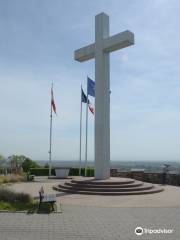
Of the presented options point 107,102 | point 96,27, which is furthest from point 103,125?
point 96,27

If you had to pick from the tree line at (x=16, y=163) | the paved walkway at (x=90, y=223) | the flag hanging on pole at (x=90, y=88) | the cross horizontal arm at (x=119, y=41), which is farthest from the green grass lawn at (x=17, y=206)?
the tree line at (x=16, y=163)

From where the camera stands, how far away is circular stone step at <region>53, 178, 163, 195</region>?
16.2 m

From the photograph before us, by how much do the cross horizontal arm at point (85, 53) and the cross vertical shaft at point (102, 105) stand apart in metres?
0.47

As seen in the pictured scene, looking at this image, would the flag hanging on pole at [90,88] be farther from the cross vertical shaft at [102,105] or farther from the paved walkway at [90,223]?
the paved walkway at [90,223]

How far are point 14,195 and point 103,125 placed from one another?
7467 mm

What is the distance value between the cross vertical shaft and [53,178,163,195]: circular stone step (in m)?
1.63

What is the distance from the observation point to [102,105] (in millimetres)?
19328

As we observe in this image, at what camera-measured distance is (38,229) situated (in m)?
8.50

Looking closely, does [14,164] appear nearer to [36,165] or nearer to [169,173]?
[36,165]

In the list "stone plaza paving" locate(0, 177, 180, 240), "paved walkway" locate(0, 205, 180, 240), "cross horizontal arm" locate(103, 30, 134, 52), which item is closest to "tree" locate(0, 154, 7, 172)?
"cross horizontal arm" locate(103, 30, 134, 52)

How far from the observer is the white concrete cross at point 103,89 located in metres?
19.1

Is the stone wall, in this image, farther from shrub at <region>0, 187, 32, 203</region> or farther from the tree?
shrub at <region>0, 187, 32, 203</region>

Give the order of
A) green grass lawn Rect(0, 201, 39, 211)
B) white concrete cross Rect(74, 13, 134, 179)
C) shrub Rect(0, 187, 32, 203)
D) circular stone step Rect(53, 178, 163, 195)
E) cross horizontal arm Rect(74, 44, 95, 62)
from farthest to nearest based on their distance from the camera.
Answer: cross horizontal arm Rect(74, 44, 95, 62)
white concrete cross Rect(74, 13, 134, 179)
circular stone step Rect(53, 178, 163, 195)
shrub Rect(0, 187, 32, 203)
green grass lawn Rect(0, 201, 39, 211)

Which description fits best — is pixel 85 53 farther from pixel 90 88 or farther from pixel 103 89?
pixel 90 88
